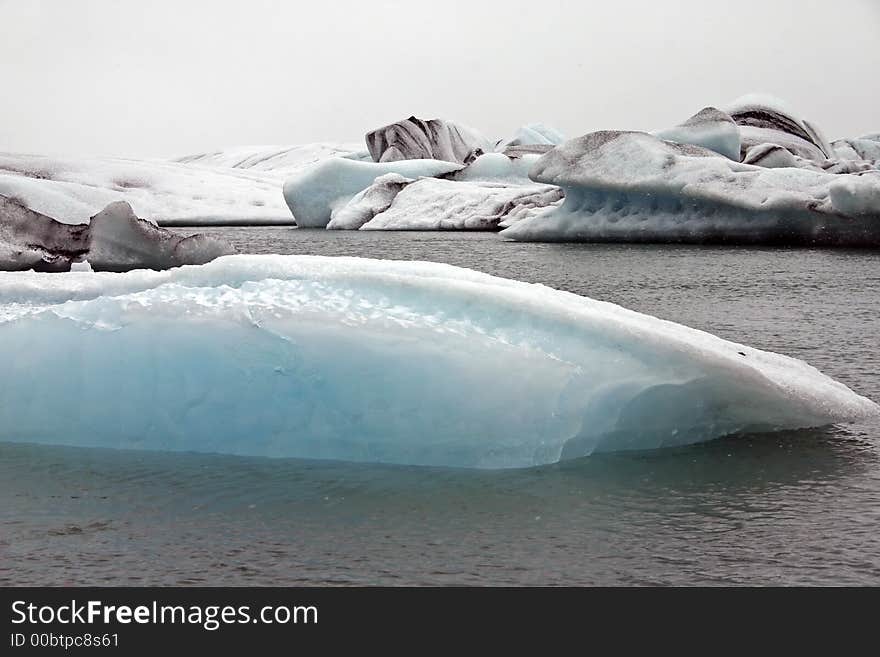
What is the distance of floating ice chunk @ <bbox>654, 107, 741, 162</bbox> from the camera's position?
2256 centimetres

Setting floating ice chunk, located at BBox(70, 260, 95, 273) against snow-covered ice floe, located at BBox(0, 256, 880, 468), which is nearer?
snow-covered ice floe, located at BBox(0, 256, 880, 468)

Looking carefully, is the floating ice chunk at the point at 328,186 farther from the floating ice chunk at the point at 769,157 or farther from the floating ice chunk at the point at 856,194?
the floating ice chunk at the point at 856,194

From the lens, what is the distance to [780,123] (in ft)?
113

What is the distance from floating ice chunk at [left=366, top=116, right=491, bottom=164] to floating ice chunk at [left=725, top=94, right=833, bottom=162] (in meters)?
9.24

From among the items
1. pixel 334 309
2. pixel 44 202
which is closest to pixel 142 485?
pixel 334 309

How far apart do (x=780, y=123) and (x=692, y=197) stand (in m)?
18.2

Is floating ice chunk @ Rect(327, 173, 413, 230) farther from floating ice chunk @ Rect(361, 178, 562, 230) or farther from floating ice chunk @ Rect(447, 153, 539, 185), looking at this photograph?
floating ice chunk @ Rect(447, 153, 539, 185)

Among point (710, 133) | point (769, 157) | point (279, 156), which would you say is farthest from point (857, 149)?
point (279, 156)

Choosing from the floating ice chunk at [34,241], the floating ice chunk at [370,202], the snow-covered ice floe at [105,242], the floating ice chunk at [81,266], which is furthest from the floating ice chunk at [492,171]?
the floating ice chunk at [81,266]

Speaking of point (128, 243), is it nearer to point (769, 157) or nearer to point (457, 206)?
point (457, 206)

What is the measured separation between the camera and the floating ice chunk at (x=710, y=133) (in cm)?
2256

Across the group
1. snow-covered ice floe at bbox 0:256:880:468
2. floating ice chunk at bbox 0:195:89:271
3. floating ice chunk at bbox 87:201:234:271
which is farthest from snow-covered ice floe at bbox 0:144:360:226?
snow-covered ice floe at bbox 0:256:880:468

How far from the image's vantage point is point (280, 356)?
168 inches
